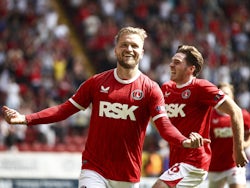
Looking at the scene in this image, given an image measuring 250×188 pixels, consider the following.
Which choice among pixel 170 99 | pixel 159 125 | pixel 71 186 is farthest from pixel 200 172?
pixel 71 186

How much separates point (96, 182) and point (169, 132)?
87 cm

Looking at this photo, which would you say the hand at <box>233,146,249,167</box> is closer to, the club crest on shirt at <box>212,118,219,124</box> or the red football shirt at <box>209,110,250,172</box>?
the red football shirt at <box>209,110,250,172</box>

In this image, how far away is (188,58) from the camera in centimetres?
912

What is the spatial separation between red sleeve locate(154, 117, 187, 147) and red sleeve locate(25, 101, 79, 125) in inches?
35.9

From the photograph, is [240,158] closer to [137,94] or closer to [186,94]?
[186,94]

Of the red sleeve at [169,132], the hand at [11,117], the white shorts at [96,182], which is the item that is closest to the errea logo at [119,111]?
the red sleeve at [169,132]

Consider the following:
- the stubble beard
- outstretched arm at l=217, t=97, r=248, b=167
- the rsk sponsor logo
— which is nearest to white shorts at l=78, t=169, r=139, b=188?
the stubble beard

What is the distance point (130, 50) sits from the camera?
7812 mm

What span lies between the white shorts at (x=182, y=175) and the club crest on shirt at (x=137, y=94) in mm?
1305

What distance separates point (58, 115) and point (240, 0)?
17639mm

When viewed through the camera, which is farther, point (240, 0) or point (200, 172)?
point (240, 0)

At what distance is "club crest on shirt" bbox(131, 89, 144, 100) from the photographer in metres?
7.90

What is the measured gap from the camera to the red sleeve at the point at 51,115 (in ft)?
26.0

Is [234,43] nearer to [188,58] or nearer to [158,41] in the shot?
[158,41]
